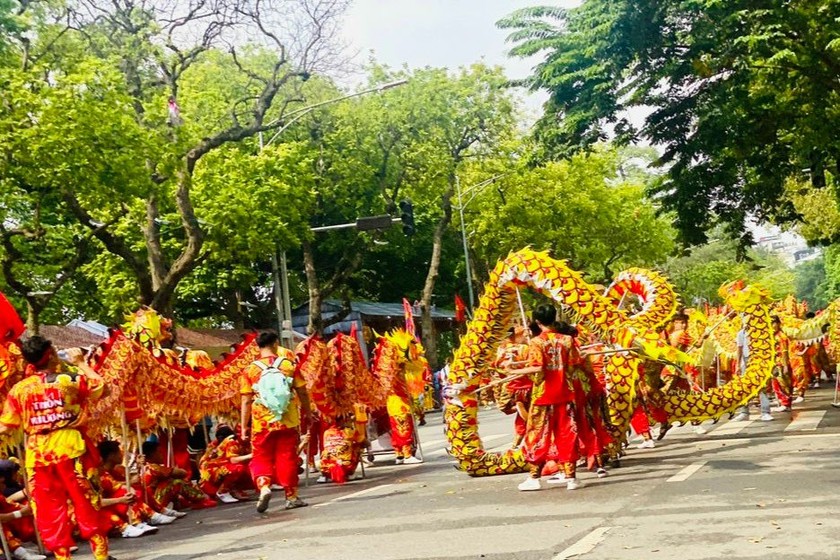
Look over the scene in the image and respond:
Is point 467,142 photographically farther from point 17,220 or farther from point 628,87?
point 628,87

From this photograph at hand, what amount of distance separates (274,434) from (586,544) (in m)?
4.59

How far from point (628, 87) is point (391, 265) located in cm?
3311

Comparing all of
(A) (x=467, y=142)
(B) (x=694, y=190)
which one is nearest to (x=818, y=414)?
(B) (x=694, y=190)

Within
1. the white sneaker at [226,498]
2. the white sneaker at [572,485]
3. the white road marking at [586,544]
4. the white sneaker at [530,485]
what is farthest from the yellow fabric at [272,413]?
the white road marking at [586,544]

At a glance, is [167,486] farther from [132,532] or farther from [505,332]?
[505,332]

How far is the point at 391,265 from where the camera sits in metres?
47.3

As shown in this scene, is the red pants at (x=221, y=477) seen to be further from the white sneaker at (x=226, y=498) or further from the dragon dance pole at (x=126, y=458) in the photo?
the dragon dance pole at (x=126, y=458)

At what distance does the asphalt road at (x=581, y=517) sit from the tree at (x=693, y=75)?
14.5 ft

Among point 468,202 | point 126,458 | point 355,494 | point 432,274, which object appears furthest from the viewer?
point 468,202

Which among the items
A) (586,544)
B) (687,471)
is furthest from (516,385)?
(586,544)

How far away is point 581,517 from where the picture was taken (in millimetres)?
8375

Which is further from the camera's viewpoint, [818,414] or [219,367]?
[818,414]

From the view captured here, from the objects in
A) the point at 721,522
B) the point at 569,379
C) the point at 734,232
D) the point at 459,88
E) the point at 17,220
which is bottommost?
the point at 721,522

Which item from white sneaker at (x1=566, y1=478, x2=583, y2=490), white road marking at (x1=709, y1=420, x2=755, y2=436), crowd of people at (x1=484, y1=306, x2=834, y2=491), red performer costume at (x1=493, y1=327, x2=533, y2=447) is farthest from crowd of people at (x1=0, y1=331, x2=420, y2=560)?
white road marking at (x1=709, y1=420, x2=755, y2=436)
